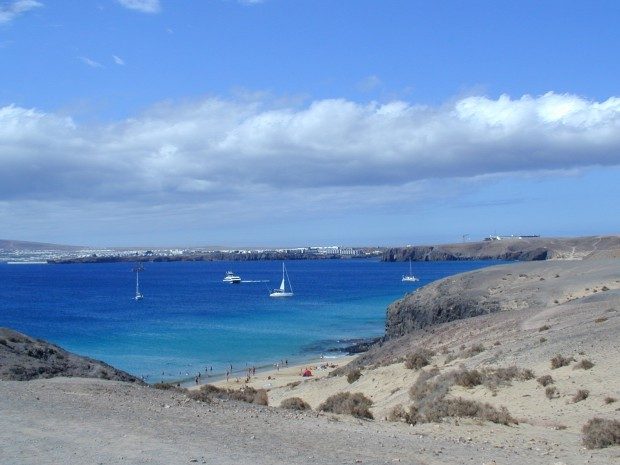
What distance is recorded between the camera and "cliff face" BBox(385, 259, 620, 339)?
1718 inches

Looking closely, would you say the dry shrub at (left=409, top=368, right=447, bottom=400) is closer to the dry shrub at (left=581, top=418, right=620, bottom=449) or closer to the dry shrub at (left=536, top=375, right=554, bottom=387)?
the dry shrub at (left=536, top=375, right=554, bottom=387)

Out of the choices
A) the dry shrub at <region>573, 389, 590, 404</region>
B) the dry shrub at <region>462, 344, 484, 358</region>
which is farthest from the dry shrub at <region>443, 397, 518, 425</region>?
the dry shrub at <region>462, 344, 484, 358</region>

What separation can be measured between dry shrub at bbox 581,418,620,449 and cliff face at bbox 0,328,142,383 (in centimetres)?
1520

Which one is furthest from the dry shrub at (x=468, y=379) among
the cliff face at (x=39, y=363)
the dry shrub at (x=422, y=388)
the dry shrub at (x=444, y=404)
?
the cliff face at (x=39, y=363)

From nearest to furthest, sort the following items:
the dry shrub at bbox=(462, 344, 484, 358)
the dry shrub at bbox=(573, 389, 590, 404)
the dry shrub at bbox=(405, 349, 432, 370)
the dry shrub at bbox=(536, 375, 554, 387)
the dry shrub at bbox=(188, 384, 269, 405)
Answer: the dry shrub at bbox=(573, 389, 590, 404) < the dry shrub at bbox=(188, 384, 269, 405) < the dry shrub at bbox=(536, 375, 554, 387) < the dry shrub at bbox=(462, 344, 484, 358) < the dry shrub at bbox=(405, 349, 432, 370)

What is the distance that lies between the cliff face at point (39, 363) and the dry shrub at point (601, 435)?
1520 cm

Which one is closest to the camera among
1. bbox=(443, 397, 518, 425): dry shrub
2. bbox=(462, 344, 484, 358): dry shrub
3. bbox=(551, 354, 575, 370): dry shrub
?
bbox=(443, 397, 518, 425): dry shrub

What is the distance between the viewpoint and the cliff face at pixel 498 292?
43.6 meters

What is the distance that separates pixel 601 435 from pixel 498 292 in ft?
116

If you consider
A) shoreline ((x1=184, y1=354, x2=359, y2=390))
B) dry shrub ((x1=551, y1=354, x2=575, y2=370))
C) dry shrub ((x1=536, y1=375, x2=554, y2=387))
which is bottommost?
shoreline ((x1=184, y1=354, x2=359, y2=390))

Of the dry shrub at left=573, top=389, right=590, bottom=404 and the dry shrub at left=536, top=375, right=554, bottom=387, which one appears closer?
the dry shrub at left=573, top=389, right=590, bottom=404

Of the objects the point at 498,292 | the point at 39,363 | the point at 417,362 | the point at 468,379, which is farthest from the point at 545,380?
the point at 498,292

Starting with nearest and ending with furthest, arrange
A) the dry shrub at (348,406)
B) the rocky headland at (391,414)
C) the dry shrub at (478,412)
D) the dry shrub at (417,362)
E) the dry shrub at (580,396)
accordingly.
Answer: the rocky headland at (391,414) < the dry shrub at (478,412) < the dry shrub at (580,396) < the dry shrub at (348,406) < the dry shrub at (417,362)

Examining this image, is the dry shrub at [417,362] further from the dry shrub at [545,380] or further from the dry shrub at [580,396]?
the dry shrub at [580,396]
